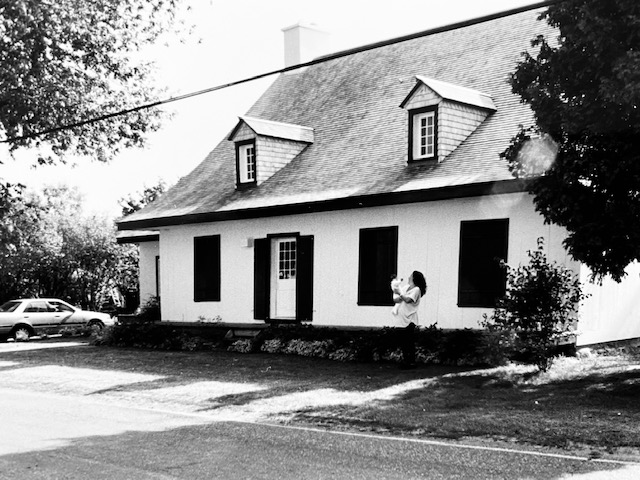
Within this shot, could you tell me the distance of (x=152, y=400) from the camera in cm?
1213

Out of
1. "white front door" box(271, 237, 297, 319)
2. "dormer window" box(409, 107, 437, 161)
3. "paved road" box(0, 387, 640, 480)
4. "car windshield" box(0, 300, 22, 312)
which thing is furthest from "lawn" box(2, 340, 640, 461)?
"car windshield" box(0, 300, 22, 312)

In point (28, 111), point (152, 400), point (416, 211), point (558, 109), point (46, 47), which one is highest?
point (46, 47)

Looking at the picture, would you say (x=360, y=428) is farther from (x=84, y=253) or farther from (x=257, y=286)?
(x=84, y=253)

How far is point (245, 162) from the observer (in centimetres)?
2180

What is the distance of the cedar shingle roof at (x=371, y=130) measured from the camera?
16766 mm

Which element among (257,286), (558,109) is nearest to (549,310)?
(558,109)

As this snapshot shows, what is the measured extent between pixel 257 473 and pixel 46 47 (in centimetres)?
1783

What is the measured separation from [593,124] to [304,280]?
10.0m

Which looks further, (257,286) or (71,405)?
(257,286)

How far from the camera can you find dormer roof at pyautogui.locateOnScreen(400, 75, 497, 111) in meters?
17.0

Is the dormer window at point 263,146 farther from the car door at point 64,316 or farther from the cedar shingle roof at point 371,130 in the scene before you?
the car door at point 64,316

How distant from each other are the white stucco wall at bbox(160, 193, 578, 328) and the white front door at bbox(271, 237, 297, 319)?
0.48 m

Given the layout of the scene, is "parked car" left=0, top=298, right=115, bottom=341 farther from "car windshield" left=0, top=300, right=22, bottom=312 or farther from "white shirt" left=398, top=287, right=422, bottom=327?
"white shirt" left=398, top=287, right=422, bottom=327

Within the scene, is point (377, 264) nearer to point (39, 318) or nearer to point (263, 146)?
point (263, 146)
